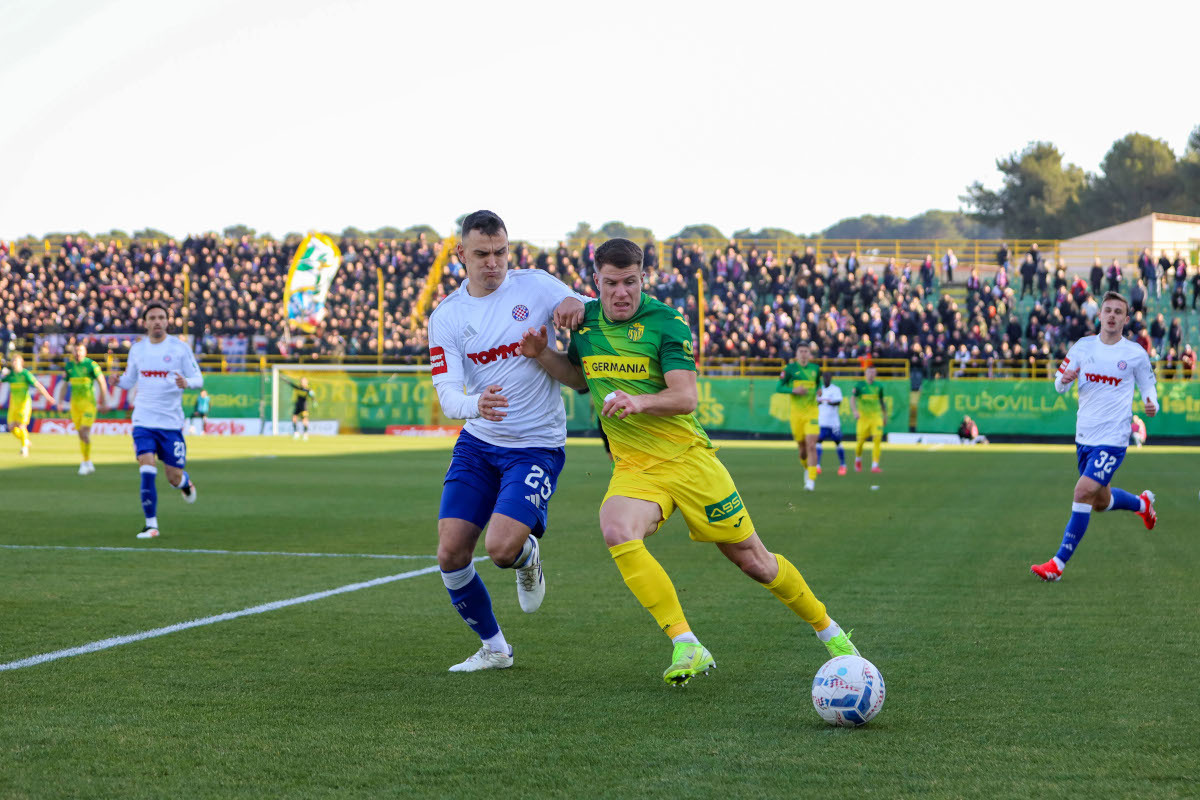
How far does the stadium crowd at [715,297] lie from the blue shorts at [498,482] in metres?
34.3

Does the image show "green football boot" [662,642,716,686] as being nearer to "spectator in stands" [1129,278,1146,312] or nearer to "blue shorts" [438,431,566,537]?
"blue shorts" [438,431,566,537]

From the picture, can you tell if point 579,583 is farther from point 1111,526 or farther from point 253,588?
point 1111,526

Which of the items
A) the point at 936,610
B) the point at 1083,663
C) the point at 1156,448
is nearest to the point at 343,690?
the point at 1083,663

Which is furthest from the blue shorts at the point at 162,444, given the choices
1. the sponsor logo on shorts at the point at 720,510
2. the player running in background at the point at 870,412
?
the player running in background at the point at 870,412

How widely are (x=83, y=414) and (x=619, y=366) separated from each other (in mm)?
20203

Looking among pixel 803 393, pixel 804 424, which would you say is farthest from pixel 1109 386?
pixel 803 393

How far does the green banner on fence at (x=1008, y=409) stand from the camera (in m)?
37.8

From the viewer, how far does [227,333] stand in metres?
47.8

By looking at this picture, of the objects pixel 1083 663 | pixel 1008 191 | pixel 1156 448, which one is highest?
pixel 1008 191

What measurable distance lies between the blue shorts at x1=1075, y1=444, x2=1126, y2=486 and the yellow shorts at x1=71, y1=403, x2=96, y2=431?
18.5 meters

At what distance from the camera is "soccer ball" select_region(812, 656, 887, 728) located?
16.0 feet

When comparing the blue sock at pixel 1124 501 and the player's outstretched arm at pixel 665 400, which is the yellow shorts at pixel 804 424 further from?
the player's outstretched arm at pixel 665 400

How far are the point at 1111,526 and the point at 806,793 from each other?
11.5m

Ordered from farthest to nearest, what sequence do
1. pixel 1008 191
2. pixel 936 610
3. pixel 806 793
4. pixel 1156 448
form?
1. pixel 1008 191
2. pixel 1156 448
3. pixel 936 610
4. pixel 806 793
